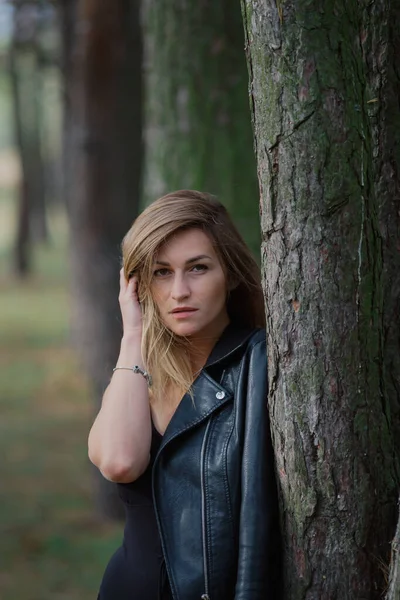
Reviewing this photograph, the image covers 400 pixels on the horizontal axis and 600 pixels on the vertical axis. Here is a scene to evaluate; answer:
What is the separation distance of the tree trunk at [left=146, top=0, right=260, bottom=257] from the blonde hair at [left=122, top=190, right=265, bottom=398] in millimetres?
1730

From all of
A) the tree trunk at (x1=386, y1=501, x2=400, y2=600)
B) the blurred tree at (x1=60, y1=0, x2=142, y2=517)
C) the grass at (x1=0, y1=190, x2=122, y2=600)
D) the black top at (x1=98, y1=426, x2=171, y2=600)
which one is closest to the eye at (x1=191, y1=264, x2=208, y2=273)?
the black top at (x1=98, y1=426, x2=171, y2=600)

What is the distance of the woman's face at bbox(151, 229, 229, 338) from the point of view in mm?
2715

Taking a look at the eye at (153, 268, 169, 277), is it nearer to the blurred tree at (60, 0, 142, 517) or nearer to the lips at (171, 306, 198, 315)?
the lips at (171, 306, 198, 315)

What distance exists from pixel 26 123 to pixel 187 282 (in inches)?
933

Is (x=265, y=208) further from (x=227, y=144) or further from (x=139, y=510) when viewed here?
(x=227, y=144)

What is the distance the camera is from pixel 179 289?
8.83 feet

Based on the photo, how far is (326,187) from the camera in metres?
2.25

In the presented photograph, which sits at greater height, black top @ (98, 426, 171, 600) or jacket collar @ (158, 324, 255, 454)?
jacket collar @ (158, 324, 255, 454)

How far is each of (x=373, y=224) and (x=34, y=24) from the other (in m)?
14.1

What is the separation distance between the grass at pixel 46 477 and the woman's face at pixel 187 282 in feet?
11.4

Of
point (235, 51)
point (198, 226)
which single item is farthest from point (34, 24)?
point (198, 226)

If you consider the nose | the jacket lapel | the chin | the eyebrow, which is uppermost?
the eyebrow

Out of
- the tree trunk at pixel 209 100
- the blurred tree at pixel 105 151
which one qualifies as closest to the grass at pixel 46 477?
the blurred tree at pixel 105 151

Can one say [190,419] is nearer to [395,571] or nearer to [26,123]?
[395,571]
